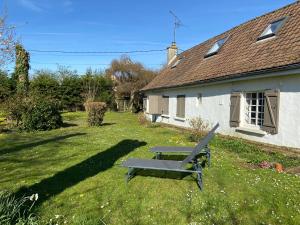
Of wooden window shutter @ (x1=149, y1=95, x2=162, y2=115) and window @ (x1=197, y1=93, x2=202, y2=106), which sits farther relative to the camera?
wooden window shutter @ (x1=149, y1=95, x2=162, y2=115)

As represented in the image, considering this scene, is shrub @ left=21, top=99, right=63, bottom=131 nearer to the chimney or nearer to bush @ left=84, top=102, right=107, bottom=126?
bush @ left=84, top=102, right=107, bottom=126

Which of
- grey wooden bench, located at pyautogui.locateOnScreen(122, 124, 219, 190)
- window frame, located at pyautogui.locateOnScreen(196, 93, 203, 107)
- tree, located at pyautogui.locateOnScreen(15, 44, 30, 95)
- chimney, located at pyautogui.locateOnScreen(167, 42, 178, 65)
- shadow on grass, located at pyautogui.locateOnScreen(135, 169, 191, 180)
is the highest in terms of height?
chimney, located at pyautogui.locateOnScreen(167, 42, 178, 65)

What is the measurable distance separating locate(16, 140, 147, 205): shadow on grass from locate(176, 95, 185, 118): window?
8651 millimetres

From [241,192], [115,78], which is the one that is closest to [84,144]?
[241,192]

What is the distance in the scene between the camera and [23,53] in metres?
21.5

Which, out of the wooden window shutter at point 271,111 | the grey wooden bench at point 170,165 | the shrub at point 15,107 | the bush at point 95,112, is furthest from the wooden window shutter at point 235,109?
the shrub at point 15,107

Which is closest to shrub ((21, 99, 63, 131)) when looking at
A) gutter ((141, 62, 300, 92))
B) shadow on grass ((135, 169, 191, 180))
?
gutter ((141, 62, 300, 92))

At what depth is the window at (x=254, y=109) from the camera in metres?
11.8

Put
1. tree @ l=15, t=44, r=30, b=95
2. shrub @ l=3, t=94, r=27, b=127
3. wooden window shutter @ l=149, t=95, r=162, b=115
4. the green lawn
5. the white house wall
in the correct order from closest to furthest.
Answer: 1. the green lawn
2. the white house wall
3. shrub @ l=3, t=94, r=27, b=127
4. tree @ l=15, t=44, r=30, b=95
5. wooden window shutter @ l=149, t=95, r=162, b=115

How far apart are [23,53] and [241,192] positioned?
19.5 meters

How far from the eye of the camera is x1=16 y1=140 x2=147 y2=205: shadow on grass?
19.5 ft

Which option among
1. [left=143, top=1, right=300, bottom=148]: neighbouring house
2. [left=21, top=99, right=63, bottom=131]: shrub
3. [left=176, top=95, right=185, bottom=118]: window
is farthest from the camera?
[left=176, top=95, right=185, bottom=118]: window

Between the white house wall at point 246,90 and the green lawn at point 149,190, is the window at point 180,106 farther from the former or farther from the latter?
the green lawn at point 149,190

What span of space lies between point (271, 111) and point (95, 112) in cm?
1076
